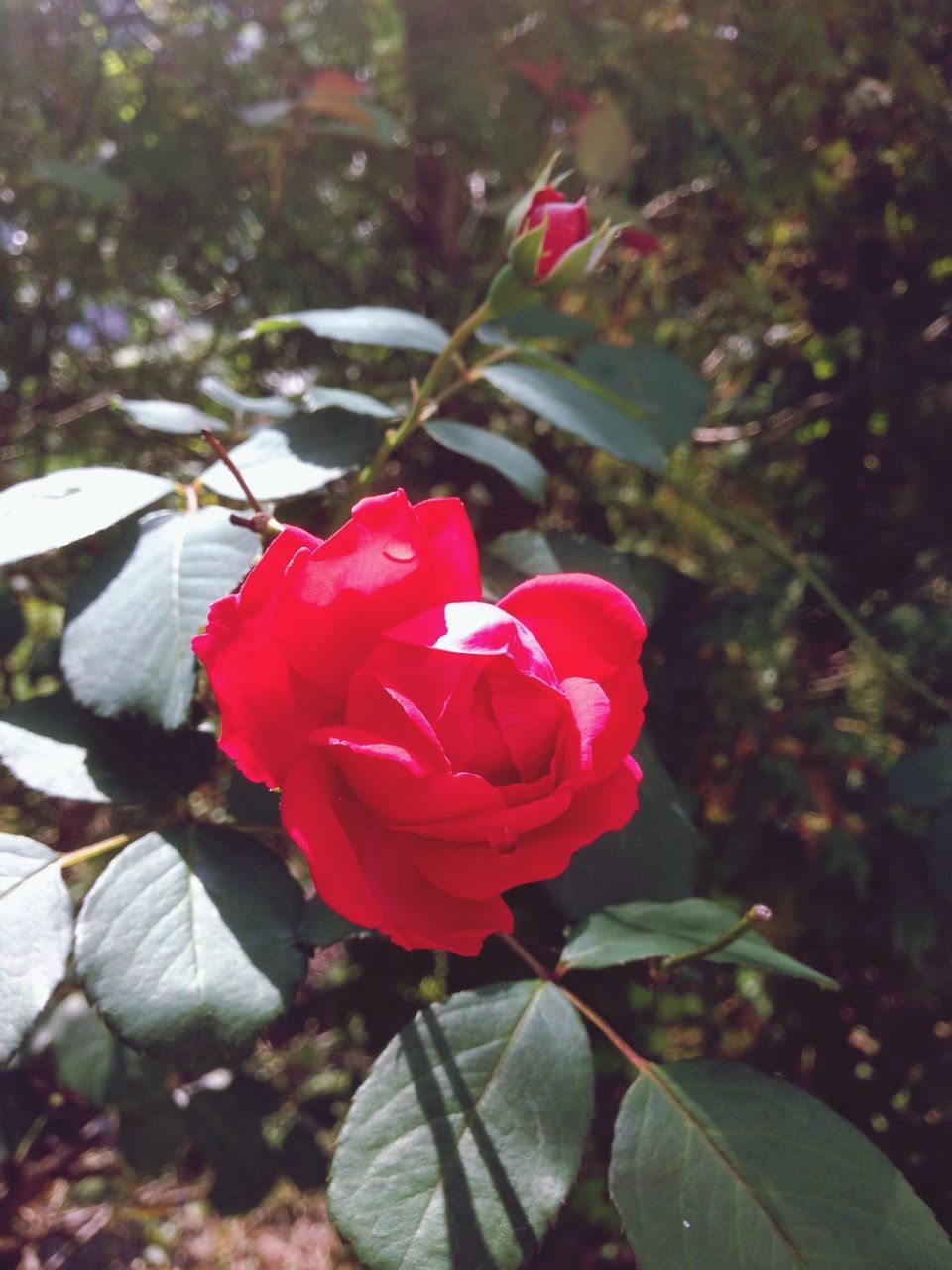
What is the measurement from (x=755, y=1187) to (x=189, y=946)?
298 millimetres

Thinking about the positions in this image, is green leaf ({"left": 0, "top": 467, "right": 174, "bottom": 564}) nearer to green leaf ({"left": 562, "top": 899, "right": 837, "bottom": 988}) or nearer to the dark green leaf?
green leaf ({"left": 562, "top": 899, "right": 837, "bottom": 988})

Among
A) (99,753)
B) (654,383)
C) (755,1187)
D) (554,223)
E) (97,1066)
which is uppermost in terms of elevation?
(554,223)

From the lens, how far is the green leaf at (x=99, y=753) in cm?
49

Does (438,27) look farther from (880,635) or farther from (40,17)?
(880,635)

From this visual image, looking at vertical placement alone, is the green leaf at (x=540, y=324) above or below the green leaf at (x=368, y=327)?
below

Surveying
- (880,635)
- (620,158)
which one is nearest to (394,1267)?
(880,635)

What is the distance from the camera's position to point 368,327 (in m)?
0.57

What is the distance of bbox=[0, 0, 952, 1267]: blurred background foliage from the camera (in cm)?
79

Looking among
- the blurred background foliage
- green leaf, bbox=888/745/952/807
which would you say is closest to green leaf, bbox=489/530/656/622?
the blurred background foliage

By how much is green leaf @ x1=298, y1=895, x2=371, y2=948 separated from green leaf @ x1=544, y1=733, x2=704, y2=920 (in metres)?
0.12

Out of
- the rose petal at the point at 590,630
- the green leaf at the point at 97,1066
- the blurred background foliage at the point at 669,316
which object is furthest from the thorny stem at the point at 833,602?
the green leaf at the point at 97,1066

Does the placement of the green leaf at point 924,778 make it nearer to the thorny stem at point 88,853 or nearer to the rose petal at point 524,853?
the rose petal at point 524,853

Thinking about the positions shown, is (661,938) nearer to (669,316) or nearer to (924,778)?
(924,778)

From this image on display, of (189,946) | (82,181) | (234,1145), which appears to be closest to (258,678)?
(189,946)
